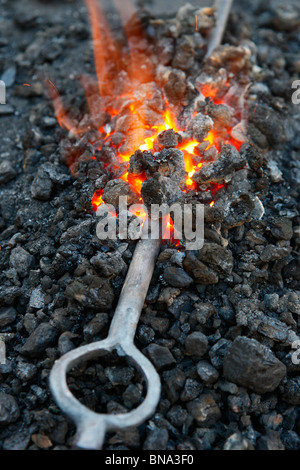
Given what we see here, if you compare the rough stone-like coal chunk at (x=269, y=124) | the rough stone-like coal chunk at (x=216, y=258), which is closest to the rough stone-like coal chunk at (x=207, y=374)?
the rough stone-like coal chunk at (x=216, y=258)

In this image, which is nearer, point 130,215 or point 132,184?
point 130,215

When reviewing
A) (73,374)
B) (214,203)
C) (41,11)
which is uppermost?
(41,11)

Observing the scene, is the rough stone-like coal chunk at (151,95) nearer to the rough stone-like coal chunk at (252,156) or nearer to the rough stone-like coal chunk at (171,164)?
the rough stone-like coal chunk at (171,164)

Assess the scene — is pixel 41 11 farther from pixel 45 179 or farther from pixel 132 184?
pixel 132 184

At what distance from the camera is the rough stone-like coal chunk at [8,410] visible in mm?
4239

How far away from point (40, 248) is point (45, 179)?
1.09 metres

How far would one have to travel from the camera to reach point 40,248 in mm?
5473

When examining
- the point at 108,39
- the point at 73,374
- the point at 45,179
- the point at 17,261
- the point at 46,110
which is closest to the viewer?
the point at 73,374

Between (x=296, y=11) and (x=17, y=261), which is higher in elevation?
(x=296, y=11)

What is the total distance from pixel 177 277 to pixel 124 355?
3.66ft

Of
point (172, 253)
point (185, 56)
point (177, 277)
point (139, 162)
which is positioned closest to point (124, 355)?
point (177, 277)

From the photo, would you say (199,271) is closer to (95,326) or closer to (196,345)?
(196,345)

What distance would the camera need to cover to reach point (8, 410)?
14.1 feet

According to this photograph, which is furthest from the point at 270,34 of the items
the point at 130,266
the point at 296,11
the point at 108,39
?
the point at 130,266
